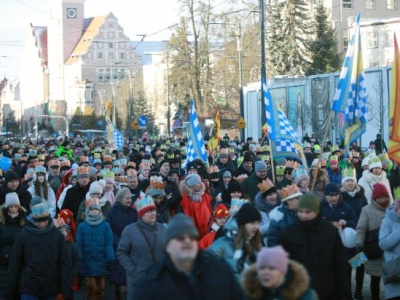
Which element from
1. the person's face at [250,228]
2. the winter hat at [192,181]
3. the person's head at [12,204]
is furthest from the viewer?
the winter hat at [192,181]

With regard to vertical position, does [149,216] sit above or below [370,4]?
below

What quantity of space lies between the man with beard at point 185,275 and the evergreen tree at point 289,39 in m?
67.0

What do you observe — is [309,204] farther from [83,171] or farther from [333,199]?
[83,171]

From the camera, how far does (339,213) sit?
34.9ft

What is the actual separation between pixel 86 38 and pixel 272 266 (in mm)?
147763

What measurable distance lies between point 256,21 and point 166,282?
66.4 meters

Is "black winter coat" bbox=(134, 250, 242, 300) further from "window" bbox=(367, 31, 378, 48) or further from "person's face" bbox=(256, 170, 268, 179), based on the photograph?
"window" bbox=(367, 31, 378, 48)

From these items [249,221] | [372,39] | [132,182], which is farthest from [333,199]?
[372,39]

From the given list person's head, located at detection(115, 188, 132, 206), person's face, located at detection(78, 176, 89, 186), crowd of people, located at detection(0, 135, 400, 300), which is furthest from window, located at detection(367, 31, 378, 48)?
person's head, located at detection(115, 188, 132, 206)

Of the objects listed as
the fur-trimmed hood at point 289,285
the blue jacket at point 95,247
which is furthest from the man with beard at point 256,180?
the fur-trimmed hood at point 289,285

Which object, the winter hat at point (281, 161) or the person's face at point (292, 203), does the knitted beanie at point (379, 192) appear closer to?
the person's face at point (292, 203)

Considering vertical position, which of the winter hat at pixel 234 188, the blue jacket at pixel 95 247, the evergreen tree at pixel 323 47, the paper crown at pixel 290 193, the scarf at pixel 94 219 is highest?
the evergreen tree at pixel 323 47

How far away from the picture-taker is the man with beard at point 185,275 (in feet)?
18.7

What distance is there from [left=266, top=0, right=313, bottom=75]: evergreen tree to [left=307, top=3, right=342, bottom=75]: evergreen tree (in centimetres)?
64
